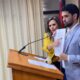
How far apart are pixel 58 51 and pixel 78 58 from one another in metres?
0.22

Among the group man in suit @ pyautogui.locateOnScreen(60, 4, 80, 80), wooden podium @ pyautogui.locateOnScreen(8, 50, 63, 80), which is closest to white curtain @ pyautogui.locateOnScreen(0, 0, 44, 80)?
man in suit @ pyautogui.locateOnScreen(60, 4, 80, 80)

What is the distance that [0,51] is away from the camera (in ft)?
11.0

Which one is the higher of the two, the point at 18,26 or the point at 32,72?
the point at 18,26

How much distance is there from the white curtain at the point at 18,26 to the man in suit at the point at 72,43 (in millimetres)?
1501

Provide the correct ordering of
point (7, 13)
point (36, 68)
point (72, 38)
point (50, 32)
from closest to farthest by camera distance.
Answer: point (36, 68) < point (72, 38) < point (50, 32) < point (7, 13)

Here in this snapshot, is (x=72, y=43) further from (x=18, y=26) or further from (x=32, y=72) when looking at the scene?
(x=18, y=26)

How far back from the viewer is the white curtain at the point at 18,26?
10.7ft

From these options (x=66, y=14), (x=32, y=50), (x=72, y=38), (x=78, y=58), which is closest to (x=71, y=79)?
(x=78, y=58)

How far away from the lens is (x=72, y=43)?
5.96 feet

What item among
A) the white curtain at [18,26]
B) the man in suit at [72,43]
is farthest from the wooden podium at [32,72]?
the white curtain at [18,26]

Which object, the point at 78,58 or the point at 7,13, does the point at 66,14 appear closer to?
the point at 78,58

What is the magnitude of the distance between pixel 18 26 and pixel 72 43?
1.65m

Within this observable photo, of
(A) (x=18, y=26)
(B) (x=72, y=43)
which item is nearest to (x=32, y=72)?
(B) (x=72, y=43)

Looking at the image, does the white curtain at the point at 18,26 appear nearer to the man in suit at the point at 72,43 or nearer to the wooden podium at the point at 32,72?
the man in suit at the point at 72,43
